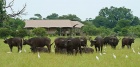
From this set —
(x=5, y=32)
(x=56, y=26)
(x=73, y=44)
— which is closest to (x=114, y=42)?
(x=73, y=44)

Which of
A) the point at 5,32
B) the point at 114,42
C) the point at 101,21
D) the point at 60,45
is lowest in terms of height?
the point at 101,21

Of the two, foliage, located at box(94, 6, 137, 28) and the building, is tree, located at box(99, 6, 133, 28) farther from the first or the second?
the building

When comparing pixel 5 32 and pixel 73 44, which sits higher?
pixel 73 44

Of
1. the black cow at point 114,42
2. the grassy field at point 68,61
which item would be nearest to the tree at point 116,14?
the black cow at point 114,42

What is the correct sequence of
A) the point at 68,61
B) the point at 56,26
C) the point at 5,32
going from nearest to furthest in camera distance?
the point at 68,61, the point at 5,32, the point at 56,26

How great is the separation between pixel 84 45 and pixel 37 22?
52964 millimetres

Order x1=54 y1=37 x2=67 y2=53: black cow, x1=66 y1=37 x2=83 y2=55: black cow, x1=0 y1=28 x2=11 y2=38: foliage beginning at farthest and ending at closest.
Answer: x1=0 y1=28 x2=11 y2=38: foliage
x1=54 y1=37 x2=67 y2=53: black cow
x1=66 y1=37 x2=83 y2=55: black cow

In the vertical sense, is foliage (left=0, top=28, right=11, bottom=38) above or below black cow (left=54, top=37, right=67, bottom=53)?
below

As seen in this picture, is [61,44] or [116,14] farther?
[116,14]

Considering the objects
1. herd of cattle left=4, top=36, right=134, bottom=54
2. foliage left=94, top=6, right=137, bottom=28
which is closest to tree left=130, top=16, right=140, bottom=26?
foliage left=94, top=6, right=137, bottom=28

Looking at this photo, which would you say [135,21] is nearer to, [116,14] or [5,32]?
[116,14]

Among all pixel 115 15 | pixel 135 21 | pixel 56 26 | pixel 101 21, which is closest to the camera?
pixel 56 26

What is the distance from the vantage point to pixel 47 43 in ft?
66.7

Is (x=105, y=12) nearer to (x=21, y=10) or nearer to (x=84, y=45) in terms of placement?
(x=84, y=45)
